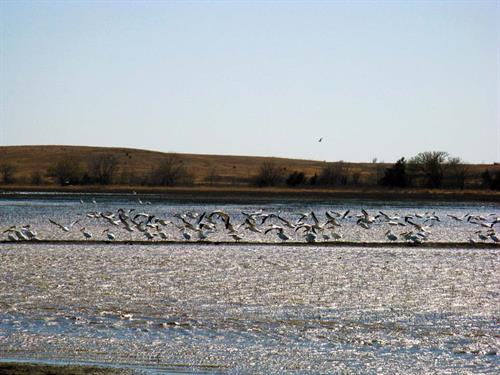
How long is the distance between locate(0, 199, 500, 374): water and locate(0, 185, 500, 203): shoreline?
45.7 m

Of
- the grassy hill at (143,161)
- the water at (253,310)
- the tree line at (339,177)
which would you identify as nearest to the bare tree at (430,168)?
the tree line at (339,177)

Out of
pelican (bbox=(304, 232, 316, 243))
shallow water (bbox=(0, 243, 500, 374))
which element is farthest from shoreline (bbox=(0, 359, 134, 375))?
pelican (bbox=(304, 232, 316, 243))

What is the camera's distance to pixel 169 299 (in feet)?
59.1

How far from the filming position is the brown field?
81625mm

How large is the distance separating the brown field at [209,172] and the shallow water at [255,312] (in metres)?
54.2

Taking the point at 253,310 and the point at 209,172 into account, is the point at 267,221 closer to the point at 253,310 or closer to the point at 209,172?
the point at 253,310

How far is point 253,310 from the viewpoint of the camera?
16.8 metres

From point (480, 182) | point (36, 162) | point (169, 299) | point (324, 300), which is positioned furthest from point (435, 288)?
point (36, 162)

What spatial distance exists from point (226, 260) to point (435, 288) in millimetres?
7183

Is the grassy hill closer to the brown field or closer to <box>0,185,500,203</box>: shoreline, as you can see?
the brown field

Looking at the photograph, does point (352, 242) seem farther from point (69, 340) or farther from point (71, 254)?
point (69, 340)

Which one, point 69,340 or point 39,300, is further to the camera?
point 39,300

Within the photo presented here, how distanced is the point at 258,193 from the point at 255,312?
6594 cm

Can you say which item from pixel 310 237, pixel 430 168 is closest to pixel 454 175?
pixel 430 168
